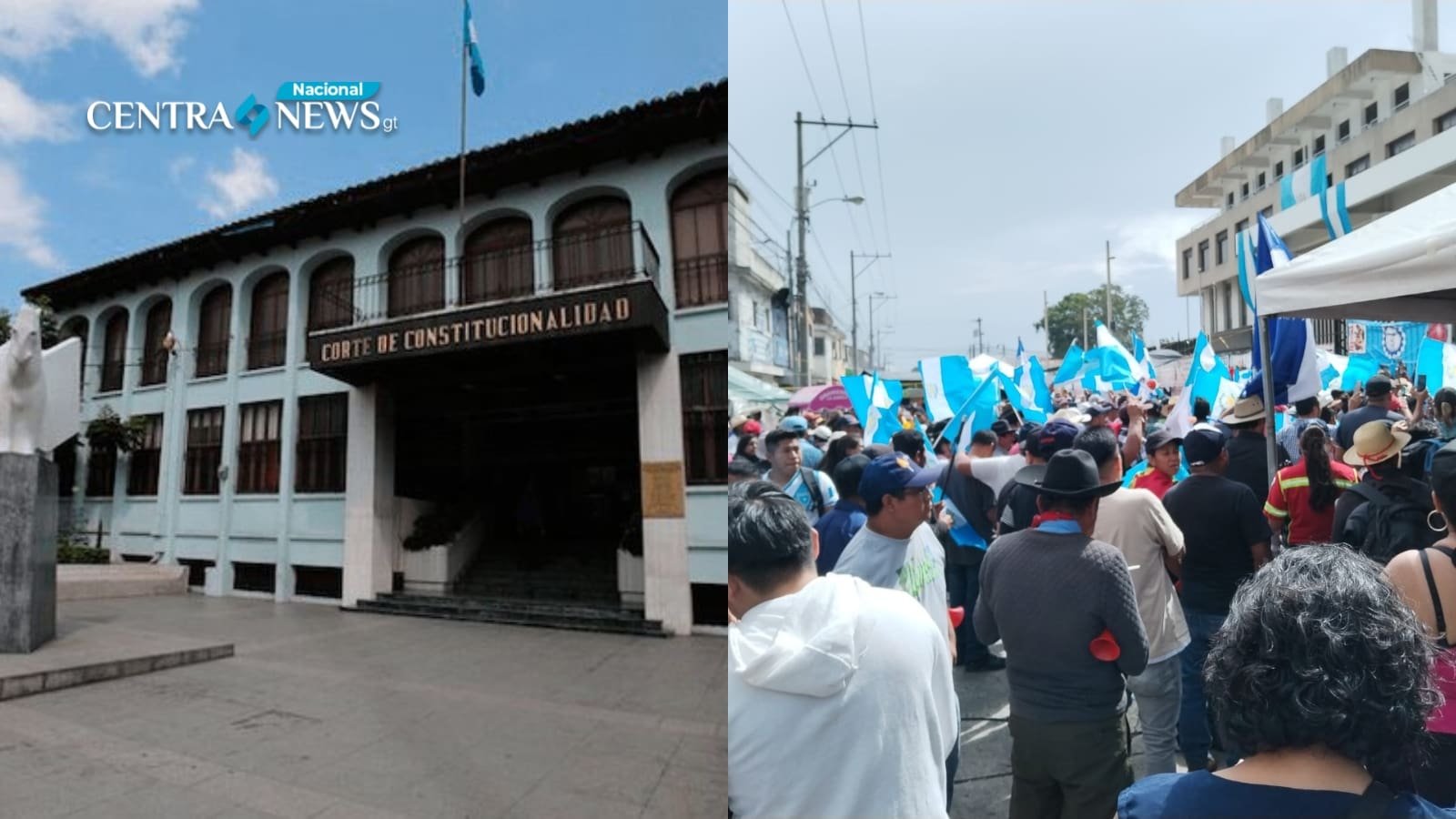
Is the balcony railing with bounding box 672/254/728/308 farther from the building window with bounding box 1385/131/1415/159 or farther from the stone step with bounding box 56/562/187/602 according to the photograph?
the building window with bounding box 1385/131/1415/159

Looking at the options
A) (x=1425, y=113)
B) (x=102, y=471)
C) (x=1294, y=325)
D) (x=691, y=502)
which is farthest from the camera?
(x=1425, y=113)

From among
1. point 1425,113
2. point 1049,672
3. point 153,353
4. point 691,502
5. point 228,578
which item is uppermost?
point 1425,113

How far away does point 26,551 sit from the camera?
212 centimetres

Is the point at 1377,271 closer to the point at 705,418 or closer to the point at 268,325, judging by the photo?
the point at 705,418

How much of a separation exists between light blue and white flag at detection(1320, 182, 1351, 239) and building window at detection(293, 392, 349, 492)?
5.20 metres

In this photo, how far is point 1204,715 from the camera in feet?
8.79

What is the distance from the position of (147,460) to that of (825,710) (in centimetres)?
134

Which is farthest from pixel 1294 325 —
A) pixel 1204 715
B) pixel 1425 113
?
pixel 1425 113

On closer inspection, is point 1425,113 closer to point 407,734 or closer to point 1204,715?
point 1204,715

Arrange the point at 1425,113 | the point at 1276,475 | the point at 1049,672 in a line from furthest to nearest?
the point at 1425,113, the point at 1276,475, the point at 1049,672

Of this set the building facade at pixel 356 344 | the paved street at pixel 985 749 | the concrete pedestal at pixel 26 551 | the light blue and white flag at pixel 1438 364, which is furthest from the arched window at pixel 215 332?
the light blue and white flag at pixel 1438 364

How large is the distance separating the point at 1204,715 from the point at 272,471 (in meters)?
2.77

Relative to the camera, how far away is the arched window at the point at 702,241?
1.19 m

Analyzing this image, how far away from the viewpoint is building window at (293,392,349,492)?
1.45 metres
